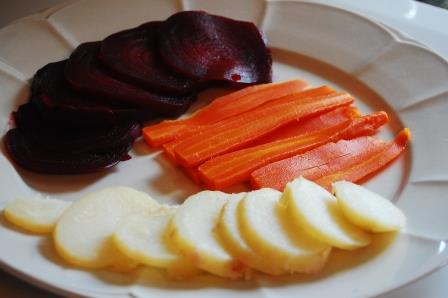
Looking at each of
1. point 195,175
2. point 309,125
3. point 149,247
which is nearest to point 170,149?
point 195,175

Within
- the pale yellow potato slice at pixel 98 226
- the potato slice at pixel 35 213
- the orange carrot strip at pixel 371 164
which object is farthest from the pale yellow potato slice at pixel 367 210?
the potato slice at pixel 35 213

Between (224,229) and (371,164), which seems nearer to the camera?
(224,229)

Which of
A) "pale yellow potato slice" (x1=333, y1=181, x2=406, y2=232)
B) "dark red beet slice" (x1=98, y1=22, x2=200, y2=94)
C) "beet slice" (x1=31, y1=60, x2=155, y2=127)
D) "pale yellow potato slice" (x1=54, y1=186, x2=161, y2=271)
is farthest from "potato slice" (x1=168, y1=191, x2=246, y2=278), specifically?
"dark red beet slice" (x1=98, y1=22, x2=200, y2=94)

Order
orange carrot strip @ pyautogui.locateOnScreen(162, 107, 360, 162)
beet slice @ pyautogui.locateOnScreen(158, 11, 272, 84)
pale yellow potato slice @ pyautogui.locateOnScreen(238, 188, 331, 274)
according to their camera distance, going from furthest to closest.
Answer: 1. beet slice @ pyautogui.locateOnScreen(158, 11, 272, 84)
2. orange carrot strip @ pyautogui.locateOnScreen(162, 107, 360, 162)
3. pale yellow potato slice @ pyautogui.locateOnScreen(238, 188, 331, 274)

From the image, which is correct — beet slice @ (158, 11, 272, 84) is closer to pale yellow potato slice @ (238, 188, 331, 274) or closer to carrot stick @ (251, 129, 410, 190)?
carrot stick @ (251, 129, 410, 190)

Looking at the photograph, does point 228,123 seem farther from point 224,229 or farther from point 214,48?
point 224,229

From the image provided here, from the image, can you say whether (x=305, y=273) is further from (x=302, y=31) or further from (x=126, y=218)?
(x=302, y=31)

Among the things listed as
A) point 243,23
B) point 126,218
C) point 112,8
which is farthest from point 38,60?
point 126,218
